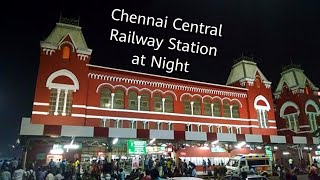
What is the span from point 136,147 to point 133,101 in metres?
8.00

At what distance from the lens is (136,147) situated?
80.1 feet

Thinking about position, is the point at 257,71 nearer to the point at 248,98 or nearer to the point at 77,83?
the point at 248,98

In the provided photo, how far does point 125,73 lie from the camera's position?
31.4 metres

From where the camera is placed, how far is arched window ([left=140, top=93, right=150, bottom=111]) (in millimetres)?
31656

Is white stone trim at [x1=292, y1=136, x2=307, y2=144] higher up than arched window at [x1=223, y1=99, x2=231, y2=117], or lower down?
lower down

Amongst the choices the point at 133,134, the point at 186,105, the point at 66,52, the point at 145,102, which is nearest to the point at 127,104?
the point at 145,102

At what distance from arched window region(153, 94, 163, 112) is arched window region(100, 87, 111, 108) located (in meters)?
5.67

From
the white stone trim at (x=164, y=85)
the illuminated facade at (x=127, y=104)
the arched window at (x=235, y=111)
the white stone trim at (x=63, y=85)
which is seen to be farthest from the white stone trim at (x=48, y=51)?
the arched window at (x=235, y=111)

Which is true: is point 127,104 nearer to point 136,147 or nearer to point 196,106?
point 136,147

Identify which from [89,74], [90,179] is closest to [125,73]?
[89,74]

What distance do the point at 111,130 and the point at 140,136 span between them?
2.75 metres

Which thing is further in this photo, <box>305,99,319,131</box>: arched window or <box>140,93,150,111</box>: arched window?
<box>305,99,319,131</box>: arched window

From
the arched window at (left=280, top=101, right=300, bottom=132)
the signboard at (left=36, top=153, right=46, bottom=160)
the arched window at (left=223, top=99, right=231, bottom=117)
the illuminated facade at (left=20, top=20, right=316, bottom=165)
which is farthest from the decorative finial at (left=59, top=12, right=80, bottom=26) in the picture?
the arched window at (left=280, top=101, right=300, bottom=132)

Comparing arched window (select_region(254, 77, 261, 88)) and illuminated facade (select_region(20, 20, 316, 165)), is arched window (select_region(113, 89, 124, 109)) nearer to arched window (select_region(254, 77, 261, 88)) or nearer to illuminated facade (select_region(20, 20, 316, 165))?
illuminated facade (select_region(20, 20, 316, 165))
